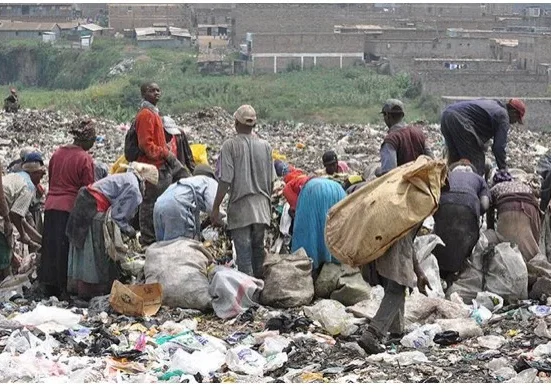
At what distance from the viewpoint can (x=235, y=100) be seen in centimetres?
4469

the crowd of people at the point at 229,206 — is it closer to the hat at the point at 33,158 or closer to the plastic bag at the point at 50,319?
the hat at the point at 33,158

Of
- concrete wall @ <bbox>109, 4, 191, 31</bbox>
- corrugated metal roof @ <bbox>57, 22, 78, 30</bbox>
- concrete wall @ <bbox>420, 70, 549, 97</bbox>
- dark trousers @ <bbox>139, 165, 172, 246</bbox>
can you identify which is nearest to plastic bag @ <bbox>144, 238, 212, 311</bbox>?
dark trousers @ <bbox>139, 165, 172, 246</bbox>

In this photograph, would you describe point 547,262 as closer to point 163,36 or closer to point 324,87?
point 324,87

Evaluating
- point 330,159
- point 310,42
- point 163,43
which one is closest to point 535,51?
point 310,42

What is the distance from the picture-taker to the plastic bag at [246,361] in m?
5.63

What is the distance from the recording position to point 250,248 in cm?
732

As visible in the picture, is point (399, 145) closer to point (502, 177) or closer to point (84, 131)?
point (502, 177)

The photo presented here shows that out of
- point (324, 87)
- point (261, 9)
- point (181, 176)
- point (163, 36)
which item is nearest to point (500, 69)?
point (324, 87)

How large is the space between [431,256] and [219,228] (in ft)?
5.29

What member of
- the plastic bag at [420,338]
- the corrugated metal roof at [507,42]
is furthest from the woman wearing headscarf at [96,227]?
the corrugated metal roof at [507,42]

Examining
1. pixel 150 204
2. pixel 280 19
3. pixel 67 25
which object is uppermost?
pixel 150 204

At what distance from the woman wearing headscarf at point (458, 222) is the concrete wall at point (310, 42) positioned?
45399 millimetres

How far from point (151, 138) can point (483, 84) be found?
120 feet

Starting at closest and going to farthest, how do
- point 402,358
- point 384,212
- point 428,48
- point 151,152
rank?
point 402,358 < point 384,212 < point 151,152 < point 428,48
